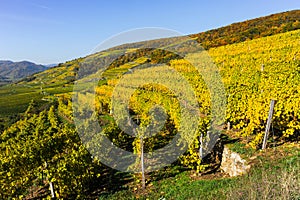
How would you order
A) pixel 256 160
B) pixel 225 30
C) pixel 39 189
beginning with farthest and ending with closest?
pixel 225 30 < pixel 39 189 < pixel 256 160

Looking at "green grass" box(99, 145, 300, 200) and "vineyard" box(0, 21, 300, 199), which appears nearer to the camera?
"green grass" box(99, 145, 300, 200)

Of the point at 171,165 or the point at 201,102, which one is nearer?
the point at 171,165

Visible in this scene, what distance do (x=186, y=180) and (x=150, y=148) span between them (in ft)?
12.3

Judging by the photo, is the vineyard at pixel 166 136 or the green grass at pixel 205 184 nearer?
the green grass at pixel 205 184

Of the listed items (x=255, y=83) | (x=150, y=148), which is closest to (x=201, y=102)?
(x=255, y=83)

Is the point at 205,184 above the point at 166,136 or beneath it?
beneath

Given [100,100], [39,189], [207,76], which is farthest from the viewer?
[100,100]

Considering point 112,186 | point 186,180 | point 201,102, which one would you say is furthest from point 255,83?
point 112,186

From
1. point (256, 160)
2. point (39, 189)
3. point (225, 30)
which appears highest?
point (225, 30)

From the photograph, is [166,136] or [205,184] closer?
[205,184]

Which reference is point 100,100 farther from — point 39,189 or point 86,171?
point 86,171

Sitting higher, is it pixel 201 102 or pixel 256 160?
pixel 201 102

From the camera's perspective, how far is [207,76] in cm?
2248

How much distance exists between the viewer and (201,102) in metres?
18.3
